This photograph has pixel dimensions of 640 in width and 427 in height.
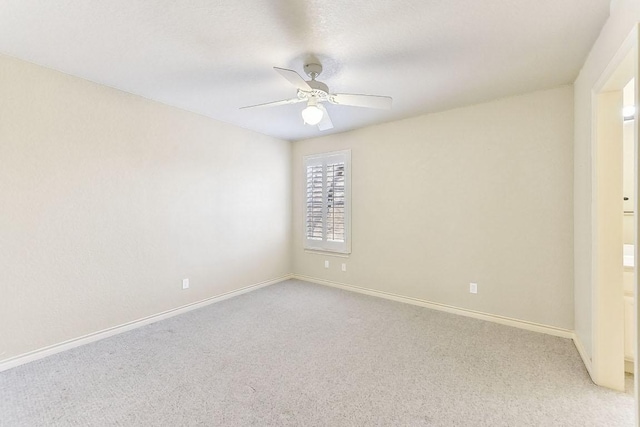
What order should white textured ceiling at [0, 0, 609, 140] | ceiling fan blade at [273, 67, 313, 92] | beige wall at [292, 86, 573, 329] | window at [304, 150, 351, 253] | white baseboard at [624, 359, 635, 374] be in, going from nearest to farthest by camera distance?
white textured ceiling at [0, 0, 609, 140] < ceiling fan blade at [273, 67, 313, 92] < white baseboard at [624, 359, 635, 374] < beige wall at [292, 86, 573, 329] < window at [304, 150, 351, 253]

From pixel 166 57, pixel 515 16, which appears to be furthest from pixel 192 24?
pixel 515 16

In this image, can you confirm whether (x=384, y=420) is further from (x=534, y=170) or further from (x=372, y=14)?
(x=534, y=170)

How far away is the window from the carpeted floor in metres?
1.58

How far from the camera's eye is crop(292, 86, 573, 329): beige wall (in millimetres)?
2838

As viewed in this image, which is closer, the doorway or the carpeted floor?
the carpeted floor

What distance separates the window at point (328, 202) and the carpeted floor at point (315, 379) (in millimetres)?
1581

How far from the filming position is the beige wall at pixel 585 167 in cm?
179

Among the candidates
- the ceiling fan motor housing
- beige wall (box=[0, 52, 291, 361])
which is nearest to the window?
beige wall (box=[0, 52, 291, 361])

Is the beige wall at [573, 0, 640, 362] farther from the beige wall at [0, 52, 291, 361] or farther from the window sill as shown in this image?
the beige wall at [0, 52, 291, 361]

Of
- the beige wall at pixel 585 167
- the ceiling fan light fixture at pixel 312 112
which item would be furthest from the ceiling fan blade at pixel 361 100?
the beige wall at pixel 585 167

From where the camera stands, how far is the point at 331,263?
4.58 m

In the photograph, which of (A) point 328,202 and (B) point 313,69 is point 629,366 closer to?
(B) point 313,69

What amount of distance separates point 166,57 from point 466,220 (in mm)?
3385

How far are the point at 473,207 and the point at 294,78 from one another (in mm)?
2508
